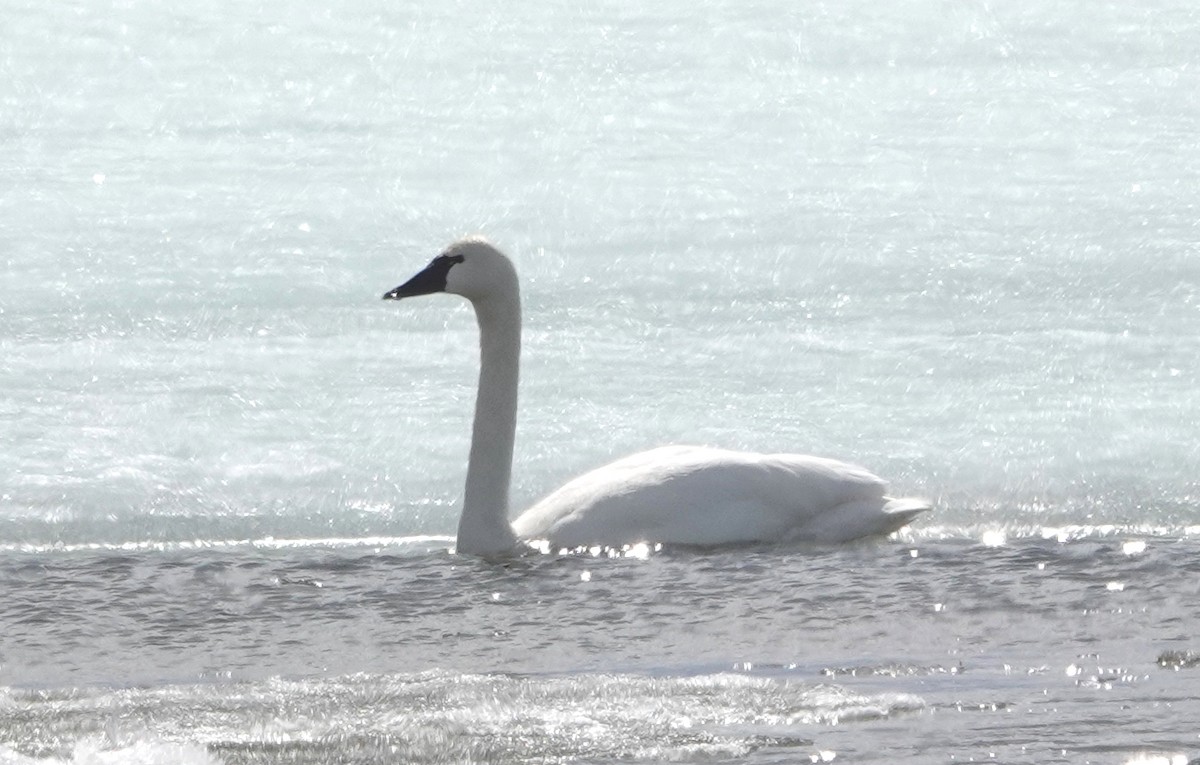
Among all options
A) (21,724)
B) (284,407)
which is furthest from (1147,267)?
(21,724)

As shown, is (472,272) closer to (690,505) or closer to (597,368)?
(597,368)

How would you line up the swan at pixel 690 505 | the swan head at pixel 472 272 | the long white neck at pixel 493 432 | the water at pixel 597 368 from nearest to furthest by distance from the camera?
the water at pixel 597 368, the swan at pixel 690 505, the long white neck at pixel 493 432, the swan head at pixel 472 272

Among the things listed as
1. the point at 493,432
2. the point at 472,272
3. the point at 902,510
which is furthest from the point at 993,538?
the point at 472,272

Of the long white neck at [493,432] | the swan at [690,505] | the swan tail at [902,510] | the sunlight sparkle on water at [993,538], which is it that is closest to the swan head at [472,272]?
the long white neck at [493,432]

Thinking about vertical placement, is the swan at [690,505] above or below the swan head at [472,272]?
below

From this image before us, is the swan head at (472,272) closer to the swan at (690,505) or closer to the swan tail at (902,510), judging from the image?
the swan at (690,505)

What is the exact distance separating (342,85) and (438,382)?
3.27 m

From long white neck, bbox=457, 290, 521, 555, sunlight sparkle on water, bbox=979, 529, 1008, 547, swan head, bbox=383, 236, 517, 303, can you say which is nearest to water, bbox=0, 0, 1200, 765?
sunlight sparkle on water, bbox=979, 529, 1008, 547

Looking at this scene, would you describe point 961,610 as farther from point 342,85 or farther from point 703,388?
point 342,85

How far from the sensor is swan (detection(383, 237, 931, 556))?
6043 millimetres

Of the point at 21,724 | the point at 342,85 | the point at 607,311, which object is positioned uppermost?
the point at 342,85

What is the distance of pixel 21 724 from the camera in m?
4.22

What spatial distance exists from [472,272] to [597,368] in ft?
2.92

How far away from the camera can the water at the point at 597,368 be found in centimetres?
446
